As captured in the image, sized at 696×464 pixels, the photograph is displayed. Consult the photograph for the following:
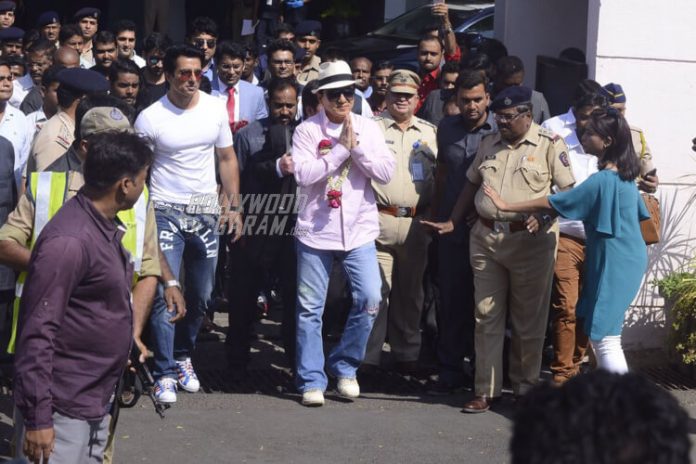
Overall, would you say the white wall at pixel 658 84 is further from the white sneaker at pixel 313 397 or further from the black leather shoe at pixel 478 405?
the white sneaker at pixel 313 397

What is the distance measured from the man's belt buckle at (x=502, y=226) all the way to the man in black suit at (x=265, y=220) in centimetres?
133

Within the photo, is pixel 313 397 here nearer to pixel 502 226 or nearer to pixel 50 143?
pixel 502 226

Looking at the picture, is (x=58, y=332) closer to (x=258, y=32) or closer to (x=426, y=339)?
(x=426, y=339)

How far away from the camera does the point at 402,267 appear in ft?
26.4

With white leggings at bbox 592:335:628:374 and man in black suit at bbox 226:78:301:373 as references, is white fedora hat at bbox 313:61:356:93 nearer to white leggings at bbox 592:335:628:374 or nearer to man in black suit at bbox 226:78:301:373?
man in black suit at bbox 226:78:301:373

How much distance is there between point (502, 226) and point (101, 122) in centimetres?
283

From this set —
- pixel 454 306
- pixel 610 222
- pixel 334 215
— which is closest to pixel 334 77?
pixel 334 215

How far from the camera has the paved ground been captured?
653 cm

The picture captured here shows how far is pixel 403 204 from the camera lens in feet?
25.7

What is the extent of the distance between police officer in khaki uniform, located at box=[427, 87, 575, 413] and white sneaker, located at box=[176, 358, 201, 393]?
1721mm

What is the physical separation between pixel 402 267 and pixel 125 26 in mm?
4570

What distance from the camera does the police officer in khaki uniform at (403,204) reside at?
7848 mm

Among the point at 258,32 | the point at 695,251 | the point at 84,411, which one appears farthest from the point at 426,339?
the point at 258,32

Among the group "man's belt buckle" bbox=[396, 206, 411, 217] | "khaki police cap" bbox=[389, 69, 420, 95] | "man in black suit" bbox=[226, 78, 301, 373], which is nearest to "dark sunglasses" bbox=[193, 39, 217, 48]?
"man in black suit" bbox=[226, 78, 301, 373]
